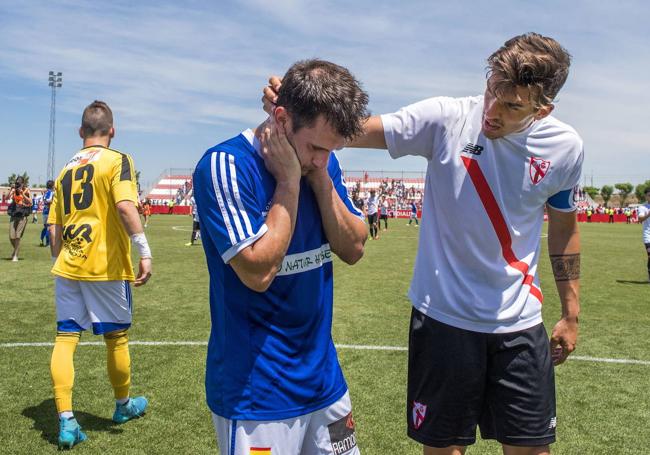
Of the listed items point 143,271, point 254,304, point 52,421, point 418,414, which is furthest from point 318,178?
point 52,421

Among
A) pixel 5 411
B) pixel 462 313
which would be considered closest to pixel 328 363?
pixel 462 313

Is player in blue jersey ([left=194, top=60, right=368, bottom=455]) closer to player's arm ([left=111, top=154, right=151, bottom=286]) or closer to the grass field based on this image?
the grass field

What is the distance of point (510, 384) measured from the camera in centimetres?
281

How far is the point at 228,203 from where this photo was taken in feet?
6.40

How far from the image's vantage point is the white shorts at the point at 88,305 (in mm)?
4477

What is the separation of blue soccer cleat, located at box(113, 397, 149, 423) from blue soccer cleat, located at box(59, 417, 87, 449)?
1.14 feet

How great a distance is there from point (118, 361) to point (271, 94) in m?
3.23

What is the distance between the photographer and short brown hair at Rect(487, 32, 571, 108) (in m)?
2.51

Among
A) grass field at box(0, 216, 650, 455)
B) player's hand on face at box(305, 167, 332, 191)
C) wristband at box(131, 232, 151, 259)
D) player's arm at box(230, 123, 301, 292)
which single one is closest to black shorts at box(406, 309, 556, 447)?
→ player's hand on face at box(305, 167, 332, 191)

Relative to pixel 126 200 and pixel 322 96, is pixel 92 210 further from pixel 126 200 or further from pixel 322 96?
pixel 322 96

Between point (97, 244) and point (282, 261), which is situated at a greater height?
point (282, 261)

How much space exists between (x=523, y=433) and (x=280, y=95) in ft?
6.40

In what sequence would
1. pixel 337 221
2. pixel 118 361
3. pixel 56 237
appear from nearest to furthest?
pixel 337 221, pixel 118 361, pixel 56 237

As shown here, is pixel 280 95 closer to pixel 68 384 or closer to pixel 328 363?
pixel 328 363
